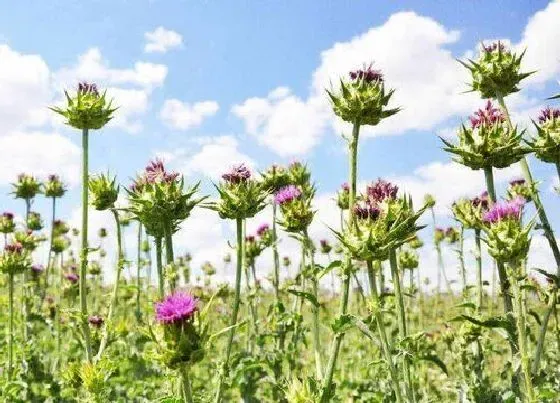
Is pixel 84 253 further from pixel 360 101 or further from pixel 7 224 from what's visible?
pixel 7 224

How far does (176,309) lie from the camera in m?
4.03

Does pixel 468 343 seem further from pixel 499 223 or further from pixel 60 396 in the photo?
pixel 60 396

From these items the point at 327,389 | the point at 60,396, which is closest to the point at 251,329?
the point at 60,396

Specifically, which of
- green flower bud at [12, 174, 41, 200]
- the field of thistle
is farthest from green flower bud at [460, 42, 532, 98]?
green flower bud at [12, 174, 41, 200]

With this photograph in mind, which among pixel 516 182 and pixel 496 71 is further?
pixel 516 182

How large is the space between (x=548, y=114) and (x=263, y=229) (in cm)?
550

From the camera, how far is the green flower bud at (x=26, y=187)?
12086 millimetres

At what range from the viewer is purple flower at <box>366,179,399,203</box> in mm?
5058

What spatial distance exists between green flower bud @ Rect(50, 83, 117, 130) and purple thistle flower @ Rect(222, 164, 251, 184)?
1.96 meters

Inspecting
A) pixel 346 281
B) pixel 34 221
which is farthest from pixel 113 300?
pixel 34 221

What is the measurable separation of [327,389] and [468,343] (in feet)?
9.49

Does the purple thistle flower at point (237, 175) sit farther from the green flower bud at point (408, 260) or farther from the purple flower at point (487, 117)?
the green flower bud at point (408, 260)

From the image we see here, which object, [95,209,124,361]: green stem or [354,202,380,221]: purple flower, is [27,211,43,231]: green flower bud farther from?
[354,202,380,221]: purple flower

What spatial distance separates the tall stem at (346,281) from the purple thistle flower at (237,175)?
1.09 m
